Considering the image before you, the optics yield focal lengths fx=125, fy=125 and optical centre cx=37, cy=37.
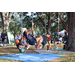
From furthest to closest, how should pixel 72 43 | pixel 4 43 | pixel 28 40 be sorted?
pixel 4 43, pixel 72 43, pixel 28 40

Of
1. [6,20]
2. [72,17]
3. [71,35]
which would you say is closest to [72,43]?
[71,35]

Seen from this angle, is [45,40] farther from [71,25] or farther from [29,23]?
[29,23]

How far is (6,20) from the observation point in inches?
657

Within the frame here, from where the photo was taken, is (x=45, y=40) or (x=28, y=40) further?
(x=45, y=40)

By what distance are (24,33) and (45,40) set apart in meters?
2.86

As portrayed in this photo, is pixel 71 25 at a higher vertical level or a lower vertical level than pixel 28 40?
higher

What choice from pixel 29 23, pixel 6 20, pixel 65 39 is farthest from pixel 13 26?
pixel 65 39

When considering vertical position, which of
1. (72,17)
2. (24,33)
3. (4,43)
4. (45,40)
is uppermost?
(72,17)

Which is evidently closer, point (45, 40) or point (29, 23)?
point (45, 40)

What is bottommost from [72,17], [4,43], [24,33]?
[4,43]

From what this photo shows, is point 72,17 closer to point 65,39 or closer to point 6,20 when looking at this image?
point 65,39

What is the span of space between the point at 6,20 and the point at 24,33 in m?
9.67

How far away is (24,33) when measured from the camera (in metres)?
7.84

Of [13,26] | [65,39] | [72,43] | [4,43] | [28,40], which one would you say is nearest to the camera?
[28,40]
